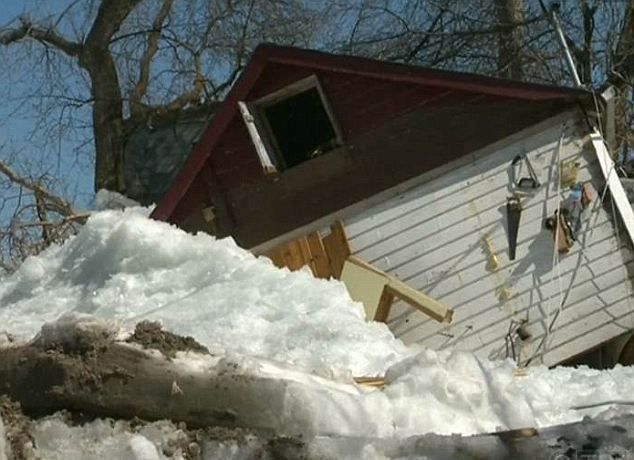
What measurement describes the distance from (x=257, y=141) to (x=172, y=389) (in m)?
9.26

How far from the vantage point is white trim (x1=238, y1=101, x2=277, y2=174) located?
1298 cm

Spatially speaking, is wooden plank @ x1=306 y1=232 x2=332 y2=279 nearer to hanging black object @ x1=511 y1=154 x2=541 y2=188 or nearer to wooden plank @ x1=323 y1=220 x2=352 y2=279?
wooden plank @ x1=323 y1=220 x2=352 y2=279

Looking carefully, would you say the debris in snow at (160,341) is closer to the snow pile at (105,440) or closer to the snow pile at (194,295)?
the snow pile at (105,440)

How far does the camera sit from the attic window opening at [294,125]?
13320mm

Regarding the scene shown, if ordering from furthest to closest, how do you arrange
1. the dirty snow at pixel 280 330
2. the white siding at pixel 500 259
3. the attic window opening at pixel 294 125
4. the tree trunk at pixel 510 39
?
the tree trunk at pixel 510 39 → the attic window opening at pixel 294 125 → the white siding at pixel 500 259 → the dirty snow at pixel 280 330

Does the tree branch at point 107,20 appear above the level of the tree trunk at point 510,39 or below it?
above

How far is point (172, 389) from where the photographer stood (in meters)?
3.94

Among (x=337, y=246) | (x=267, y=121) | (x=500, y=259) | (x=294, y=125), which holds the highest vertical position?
(x=267, y=121)

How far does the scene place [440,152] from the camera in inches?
503

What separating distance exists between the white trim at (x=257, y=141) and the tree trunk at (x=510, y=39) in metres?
7.36

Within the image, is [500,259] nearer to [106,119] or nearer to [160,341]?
[160,341]

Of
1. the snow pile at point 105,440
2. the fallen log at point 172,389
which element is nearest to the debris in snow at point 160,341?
the fallen log at point 172,389

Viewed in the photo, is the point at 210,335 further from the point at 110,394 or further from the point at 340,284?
the point at 110,394

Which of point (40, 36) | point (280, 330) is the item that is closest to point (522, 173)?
point (280, 330)
